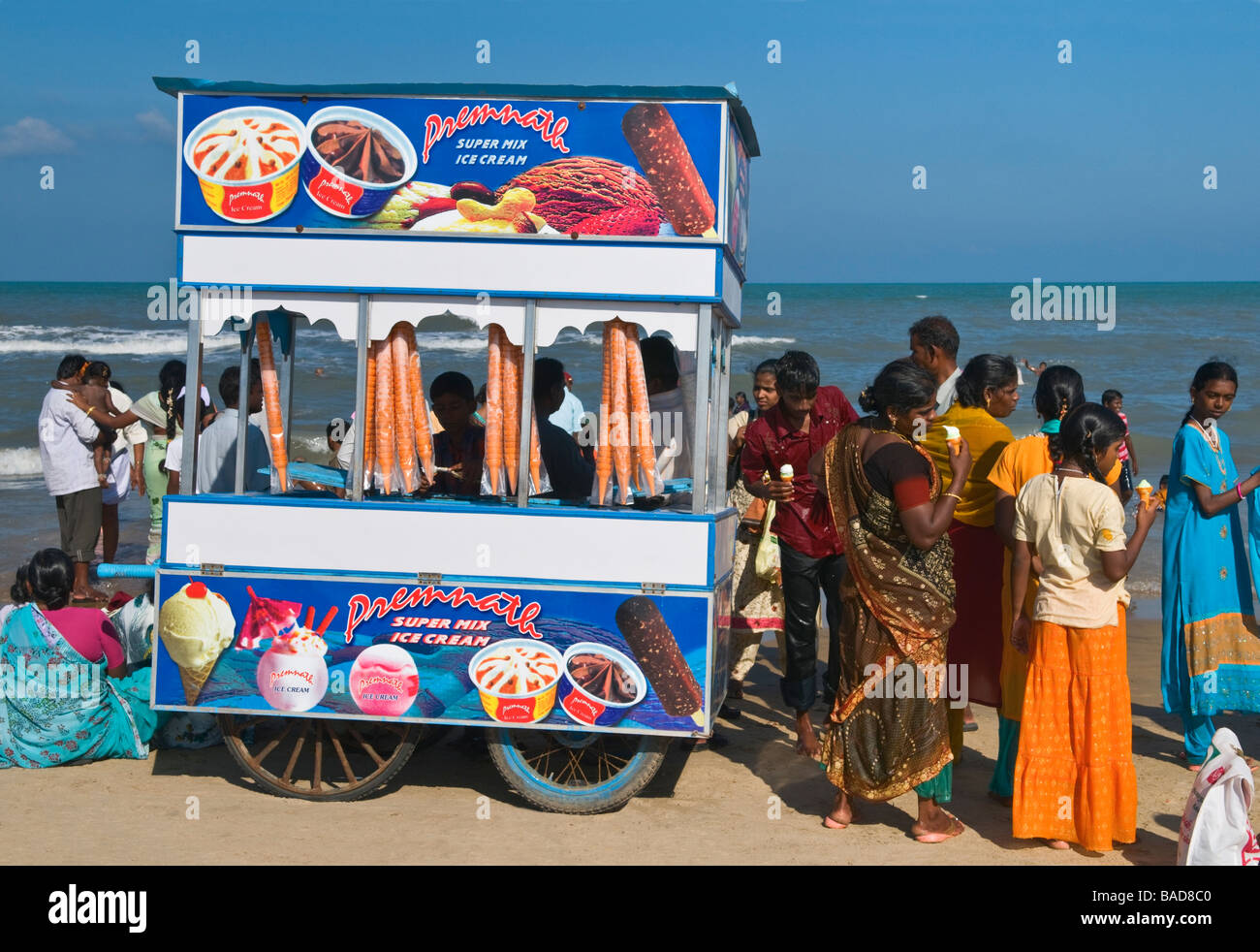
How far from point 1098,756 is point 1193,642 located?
1454 millimetres

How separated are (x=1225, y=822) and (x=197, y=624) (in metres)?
3.98

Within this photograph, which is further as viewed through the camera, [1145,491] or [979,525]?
[979,525]

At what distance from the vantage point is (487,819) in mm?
5082

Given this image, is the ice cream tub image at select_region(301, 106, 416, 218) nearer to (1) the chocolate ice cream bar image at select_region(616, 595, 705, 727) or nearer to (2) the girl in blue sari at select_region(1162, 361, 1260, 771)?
(1) the chocolate ice cream bar image at select_region(616, 595, 705, 727)

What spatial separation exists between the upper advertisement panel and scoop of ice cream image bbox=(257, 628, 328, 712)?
1.70 meters

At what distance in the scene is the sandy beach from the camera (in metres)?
4.69

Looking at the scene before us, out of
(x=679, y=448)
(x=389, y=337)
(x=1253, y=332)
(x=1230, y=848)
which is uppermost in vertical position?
(x=1253, y=332)

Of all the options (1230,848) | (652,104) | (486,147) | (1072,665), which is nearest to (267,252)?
(486,147)

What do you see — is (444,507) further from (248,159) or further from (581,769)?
(248,159)

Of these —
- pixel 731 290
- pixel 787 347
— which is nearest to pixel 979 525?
pixel 731 290

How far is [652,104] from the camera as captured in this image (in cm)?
481

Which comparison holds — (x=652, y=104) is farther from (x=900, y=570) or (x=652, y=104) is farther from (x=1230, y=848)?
(x=1230, y=848)

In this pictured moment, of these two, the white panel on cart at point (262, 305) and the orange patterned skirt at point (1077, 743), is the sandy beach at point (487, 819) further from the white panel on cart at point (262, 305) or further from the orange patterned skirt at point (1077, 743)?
the white panel on cart at point (262, 305)

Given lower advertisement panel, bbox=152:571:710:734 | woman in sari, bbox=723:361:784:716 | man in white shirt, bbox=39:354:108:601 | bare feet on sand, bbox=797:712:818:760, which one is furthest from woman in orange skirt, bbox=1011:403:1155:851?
man in white shirt, bbox=39:354:108:601
